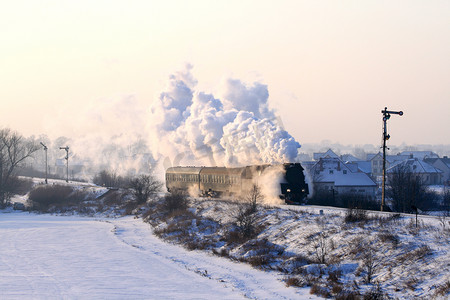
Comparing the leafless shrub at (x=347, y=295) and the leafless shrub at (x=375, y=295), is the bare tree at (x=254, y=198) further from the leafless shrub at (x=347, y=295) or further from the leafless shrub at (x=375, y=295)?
the leafless shrub at (x=375, y=295)

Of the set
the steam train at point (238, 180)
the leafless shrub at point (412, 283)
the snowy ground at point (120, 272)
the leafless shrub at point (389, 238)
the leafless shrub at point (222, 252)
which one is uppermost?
the steam train at point (238, 180)

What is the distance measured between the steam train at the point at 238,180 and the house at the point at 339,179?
22675 millimetres

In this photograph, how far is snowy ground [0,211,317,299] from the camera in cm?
1988

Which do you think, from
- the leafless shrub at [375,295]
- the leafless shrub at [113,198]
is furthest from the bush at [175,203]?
the leafless shrub at [375,295]

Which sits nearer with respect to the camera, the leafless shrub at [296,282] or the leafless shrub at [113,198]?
the leafless shrub at [296,282]

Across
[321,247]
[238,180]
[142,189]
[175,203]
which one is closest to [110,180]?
[142,189]

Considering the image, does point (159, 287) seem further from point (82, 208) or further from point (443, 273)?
point (82, 208)

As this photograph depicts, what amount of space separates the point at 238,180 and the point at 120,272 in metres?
15.6

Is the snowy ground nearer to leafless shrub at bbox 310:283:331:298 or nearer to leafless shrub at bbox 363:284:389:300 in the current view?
leafless shrub at bbox 310:283:331:298

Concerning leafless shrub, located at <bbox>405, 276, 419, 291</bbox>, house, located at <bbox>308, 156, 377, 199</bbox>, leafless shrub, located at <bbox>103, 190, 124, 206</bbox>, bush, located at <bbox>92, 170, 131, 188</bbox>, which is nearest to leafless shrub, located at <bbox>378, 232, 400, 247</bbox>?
leafless shrub, located at <bbox>405, 276, 419, 291</bbox>

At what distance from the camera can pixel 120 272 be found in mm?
24359

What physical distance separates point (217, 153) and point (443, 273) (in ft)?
141

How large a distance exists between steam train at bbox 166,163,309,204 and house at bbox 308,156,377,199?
893 inches

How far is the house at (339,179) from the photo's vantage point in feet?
227
